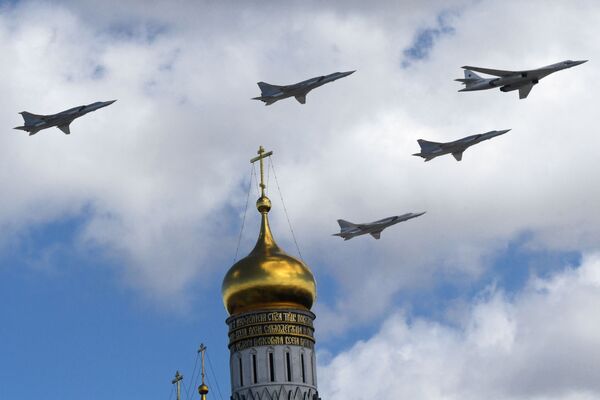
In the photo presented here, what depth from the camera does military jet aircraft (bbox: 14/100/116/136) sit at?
6981cm

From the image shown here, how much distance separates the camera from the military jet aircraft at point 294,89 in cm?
7125

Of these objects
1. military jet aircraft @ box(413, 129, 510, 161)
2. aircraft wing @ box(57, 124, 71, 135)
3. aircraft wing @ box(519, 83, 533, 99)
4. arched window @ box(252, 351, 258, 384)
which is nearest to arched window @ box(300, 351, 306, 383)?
arched window @ box(252, 351, 258, 384)

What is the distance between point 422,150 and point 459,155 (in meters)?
2.12

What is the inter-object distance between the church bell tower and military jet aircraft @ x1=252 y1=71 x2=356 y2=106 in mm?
11303

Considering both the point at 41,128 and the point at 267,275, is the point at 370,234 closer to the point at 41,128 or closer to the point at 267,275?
the point at 267,275

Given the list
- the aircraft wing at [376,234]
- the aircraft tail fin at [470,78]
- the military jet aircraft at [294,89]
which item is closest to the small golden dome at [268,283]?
the aircraft wing at [376,234]

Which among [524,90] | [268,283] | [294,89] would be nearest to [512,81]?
[524,90]

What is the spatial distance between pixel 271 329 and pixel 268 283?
205 centimetres

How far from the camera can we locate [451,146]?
2884 inches

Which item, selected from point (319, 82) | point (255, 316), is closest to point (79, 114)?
point (319, 82)

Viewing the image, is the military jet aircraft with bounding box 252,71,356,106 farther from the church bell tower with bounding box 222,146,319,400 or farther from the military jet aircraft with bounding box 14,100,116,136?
the church bell tower with bounding box 222,146,319,400

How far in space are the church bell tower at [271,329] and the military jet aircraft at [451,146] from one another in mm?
11369

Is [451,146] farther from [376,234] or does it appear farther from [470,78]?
[376,234]

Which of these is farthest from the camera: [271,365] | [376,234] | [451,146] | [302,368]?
[302,368]
